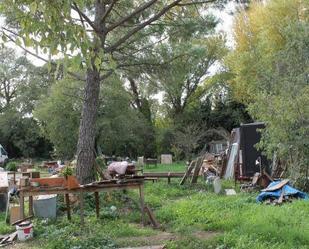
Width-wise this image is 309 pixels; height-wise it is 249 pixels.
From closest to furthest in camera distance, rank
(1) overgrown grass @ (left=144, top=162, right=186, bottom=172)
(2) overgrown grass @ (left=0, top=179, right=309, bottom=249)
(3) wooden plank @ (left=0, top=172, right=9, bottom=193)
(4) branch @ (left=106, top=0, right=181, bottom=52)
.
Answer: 1. (2) overgrown grass @ (left=0, top=179, right=309, bottom=249)
2. (3) wooden plank @ (left=0, top=172, right=9, bottom=193)
3. (4) branch @ (left=106, top=0, right=181, bottom=52)
4. (1) overgrown grass @ (left=144, top=162, right=186, bottom=172)

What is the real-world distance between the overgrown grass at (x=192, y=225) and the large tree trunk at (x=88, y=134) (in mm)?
777

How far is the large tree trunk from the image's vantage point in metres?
10.5

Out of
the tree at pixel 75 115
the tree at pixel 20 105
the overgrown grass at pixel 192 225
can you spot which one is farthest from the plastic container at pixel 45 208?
the tree at pixel 20 105

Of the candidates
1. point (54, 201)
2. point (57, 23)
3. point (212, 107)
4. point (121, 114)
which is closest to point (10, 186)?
point (54, 201)

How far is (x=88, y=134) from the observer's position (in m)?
10.6

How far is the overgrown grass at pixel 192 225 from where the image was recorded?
629 centimetres

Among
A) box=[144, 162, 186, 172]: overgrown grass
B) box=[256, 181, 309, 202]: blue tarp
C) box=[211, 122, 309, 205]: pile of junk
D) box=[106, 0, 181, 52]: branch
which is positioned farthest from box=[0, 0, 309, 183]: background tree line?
box=[144, 162, 186, 172]: overgrown grass

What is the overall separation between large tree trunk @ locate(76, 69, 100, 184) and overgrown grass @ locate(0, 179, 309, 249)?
2.55ft

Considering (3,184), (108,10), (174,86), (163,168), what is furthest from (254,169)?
(163,168)

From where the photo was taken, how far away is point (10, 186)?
10.6 metres

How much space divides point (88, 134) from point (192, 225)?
3984 millimetres

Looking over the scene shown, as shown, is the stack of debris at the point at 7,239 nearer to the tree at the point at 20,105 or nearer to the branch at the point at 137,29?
the branch at the point at 137,29

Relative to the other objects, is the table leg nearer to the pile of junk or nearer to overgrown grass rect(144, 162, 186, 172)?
the pile of junk

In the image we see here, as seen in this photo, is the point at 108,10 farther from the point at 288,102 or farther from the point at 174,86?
the point at 288,102
